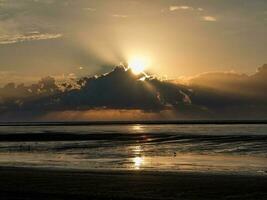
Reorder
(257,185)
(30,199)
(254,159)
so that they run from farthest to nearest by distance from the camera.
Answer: (254,159), (257,185), (30,199)

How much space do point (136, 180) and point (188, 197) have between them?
23.0ft

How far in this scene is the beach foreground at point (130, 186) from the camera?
77.4 feet

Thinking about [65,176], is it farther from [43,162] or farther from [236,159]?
[236,159]

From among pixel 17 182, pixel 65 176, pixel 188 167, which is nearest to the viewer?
pixel 17 182

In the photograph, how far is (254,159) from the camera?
45219 millimetres

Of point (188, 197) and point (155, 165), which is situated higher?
point (188, 197)

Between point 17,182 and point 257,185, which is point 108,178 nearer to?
point 17,182

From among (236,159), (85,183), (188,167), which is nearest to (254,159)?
(236,159)

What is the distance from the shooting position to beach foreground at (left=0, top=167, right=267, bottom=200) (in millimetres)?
23578

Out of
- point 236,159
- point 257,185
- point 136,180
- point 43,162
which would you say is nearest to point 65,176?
point 136,180

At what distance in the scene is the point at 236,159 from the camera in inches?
1812

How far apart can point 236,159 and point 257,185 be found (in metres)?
19.5

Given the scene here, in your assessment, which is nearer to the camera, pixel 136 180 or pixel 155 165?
pixel 136 180

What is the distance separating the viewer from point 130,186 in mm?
26812
